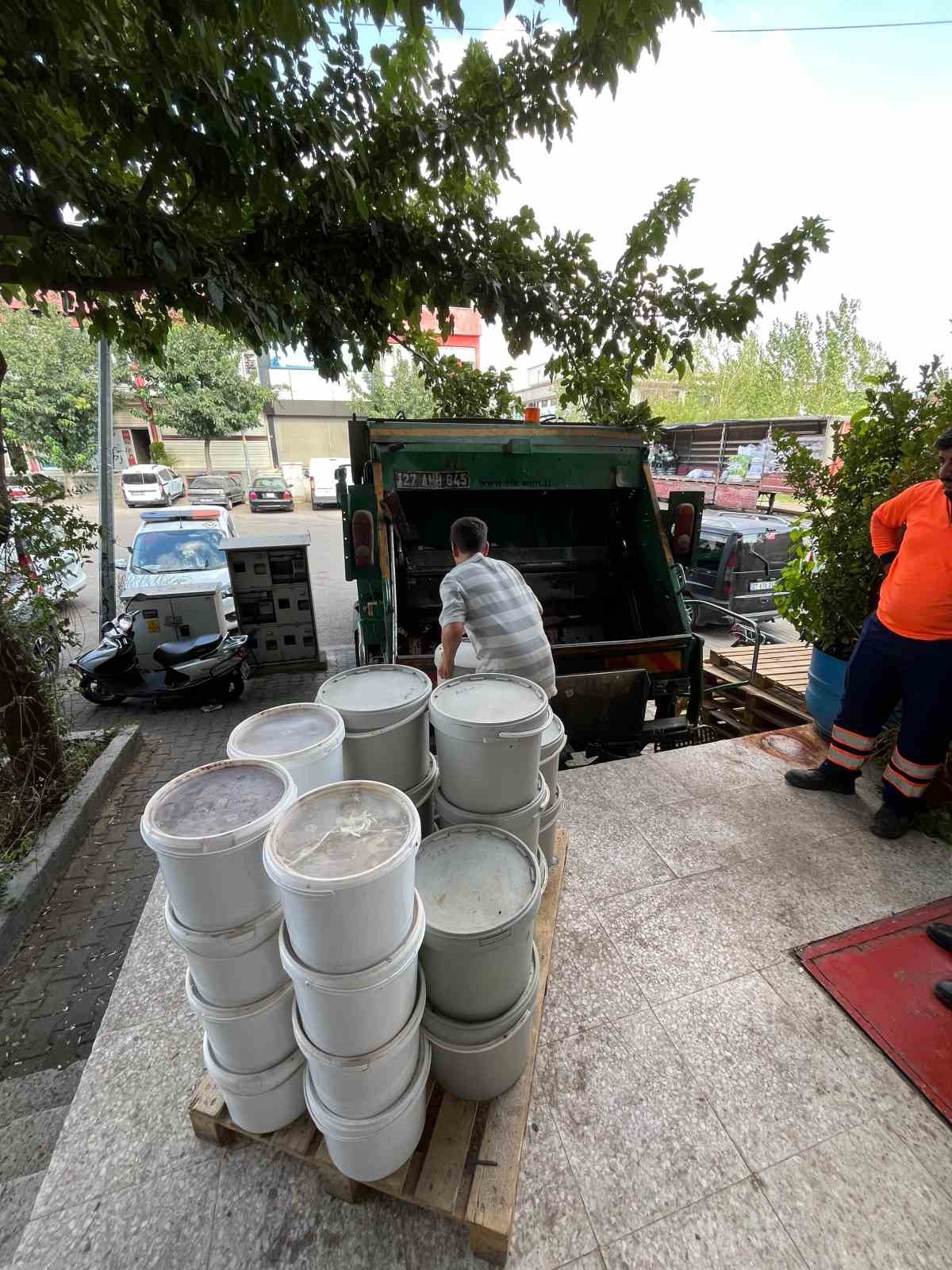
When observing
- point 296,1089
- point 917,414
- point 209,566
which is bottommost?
point 296,1089

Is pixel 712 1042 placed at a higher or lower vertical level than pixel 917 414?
lower

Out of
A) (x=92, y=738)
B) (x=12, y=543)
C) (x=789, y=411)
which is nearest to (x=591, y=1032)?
(x=12, y=543)

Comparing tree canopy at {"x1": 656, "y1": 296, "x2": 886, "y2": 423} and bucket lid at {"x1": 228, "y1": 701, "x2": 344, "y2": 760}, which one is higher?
tree canopy at {"x1": 656, "y1": 296, "x2": 886, "y2": 423}

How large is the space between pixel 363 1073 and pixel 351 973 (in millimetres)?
322

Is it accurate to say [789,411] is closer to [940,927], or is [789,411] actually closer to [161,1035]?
[940,927]

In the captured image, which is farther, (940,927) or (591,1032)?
(940,927)

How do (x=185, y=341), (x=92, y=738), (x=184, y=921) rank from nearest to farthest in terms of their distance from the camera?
(x=184, y=921) → (x=92, y=738) → (x=185, y=341)

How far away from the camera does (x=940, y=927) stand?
2.28m

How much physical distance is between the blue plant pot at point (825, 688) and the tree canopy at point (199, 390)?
73.4ft

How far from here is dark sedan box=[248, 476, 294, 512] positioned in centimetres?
2136

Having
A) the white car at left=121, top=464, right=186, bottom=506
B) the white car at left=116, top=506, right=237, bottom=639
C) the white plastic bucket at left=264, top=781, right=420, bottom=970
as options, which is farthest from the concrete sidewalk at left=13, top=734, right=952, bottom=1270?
the white car at left=121, top=464, right=186, bottom=506

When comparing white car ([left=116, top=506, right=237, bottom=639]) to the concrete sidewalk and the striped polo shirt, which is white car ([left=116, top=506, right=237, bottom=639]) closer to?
the striped polo shirt

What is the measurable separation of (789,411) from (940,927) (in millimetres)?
28375

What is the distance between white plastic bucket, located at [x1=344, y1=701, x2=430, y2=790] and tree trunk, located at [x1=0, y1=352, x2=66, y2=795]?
298 centimetres
